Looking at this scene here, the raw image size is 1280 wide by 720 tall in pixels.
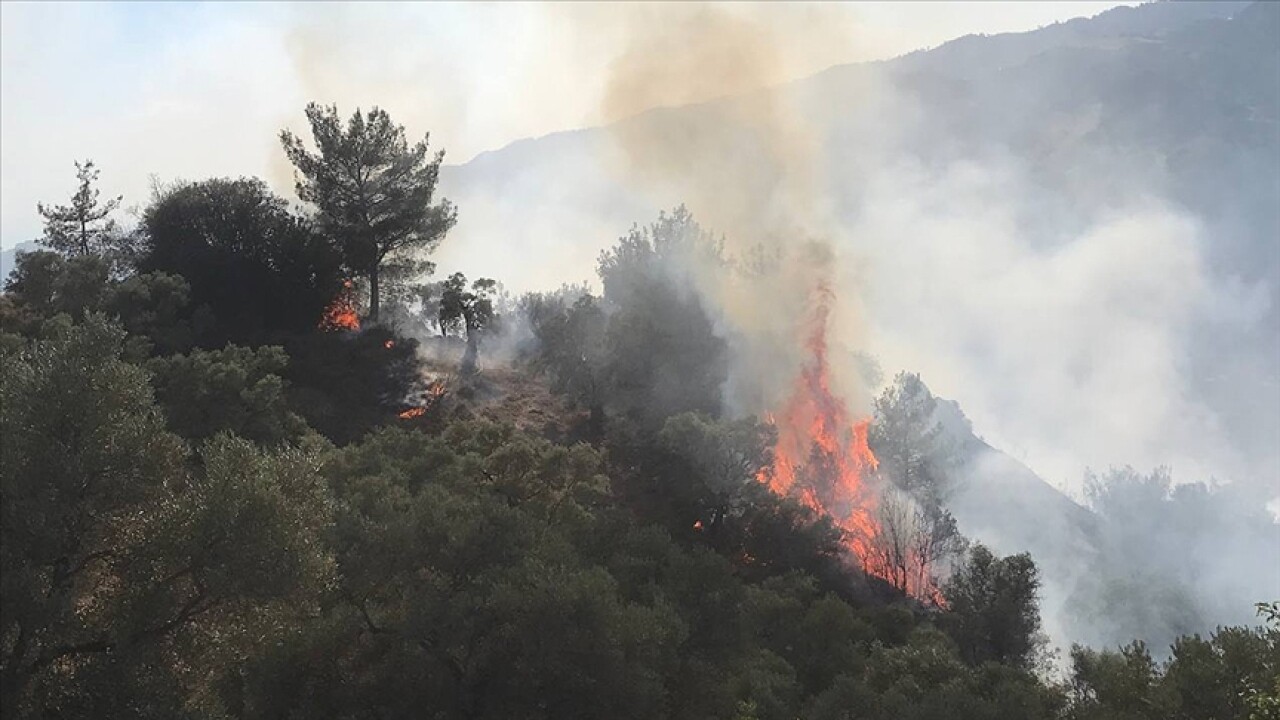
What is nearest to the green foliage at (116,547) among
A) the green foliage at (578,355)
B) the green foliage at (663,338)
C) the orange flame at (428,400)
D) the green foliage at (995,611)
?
the orange flame at (428,400)

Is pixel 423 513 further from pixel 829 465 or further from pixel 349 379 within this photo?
pixel 829 465

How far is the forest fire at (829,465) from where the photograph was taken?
68.9m

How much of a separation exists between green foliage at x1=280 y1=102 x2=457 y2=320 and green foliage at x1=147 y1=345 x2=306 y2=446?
27.2 metres

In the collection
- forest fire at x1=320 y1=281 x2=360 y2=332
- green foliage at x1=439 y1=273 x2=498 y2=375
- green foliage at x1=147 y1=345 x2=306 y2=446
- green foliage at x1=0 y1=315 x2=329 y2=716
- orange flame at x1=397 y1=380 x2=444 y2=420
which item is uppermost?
green foliage at x1=439 y1=273 x2=498 y2=375

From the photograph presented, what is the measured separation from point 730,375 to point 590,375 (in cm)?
1667

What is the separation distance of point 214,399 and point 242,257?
1182 inches

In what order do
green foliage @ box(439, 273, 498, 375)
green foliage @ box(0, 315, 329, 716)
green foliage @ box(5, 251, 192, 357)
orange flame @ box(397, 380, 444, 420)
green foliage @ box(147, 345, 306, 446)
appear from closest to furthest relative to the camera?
green foliage @ box(0, 315, 329, 716) < green foliage @ box(147, 345, 306, 446) < green foliage @ box(5, 251, 192, 357) < orange flame @ box(397, 380, 444, 420) < green foliage @ box(439, 273, 498, 375)

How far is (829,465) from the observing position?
73188mm

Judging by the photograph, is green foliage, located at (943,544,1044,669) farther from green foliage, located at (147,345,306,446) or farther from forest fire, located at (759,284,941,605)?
green foliage, located at (147,345,306,446)

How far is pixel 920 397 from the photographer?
82.6 m

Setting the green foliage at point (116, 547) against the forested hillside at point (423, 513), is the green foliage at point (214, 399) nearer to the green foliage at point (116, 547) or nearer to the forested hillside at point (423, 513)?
the forested hillside at point (423, 513)

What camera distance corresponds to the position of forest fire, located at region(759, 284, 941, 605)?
6894 cm

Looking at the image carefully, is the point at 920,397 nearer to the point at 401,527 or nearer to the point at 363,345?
the point at 363,345

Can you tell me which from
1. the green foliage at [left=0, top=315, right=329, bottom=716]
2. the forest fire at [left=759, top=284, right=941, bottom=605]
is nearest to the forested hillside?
the green foliage at [left=0, top=315, right=329, bottom=716]
